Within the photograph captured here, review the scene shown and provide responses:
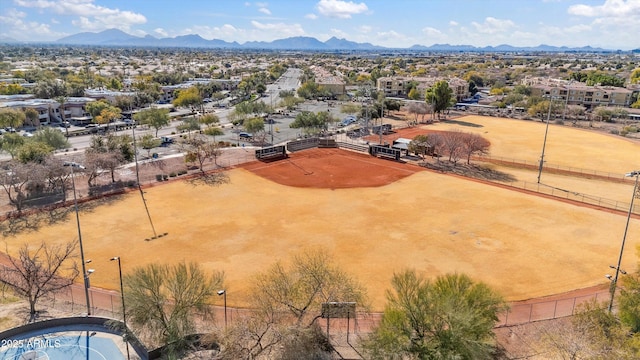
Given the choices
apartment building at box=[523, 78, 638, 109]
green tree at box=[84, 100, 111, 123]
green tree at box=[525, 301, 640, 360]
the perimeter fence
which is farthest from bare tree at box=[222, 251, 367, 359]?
apartment building at box=[523, 78, 638, 109]

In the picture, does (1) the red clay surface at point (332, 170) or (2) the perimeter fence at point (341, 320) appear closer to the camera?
(2) the perimeter fence at point (341, 320)

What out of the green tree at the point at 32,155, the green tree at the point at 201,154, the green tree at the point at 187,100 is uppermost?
the green tree at the point at 187,100

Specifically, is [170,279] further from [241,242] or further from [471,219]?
[471,219]

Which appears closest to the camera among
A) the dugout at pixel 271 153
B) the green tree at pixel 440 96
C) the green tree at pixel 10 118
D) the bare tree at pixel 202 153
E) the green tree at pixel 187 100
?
the bare tree at pixel 202 153

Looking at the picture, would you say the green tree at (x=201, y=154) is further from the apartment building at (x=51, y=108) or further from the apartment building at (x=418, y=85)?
the apartment building at (x=418, y=85)

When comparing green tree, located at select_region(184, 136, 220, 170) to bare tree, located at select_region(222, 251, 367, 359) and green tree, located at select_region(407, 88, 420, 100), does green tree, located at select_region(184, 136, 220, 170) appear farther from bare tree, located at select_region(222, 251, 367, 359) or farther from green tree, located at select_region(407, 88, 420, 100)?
green tree, located at select_region(407, 88, 420, 100)

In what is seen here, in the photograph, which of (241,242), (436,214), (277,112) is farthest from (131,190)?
(277,112)

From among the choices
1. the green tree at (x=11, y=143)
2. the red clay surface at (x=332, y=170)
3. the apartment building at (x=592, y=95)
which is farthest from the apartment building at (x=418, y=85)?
the green tree at (x=11, y=143)
